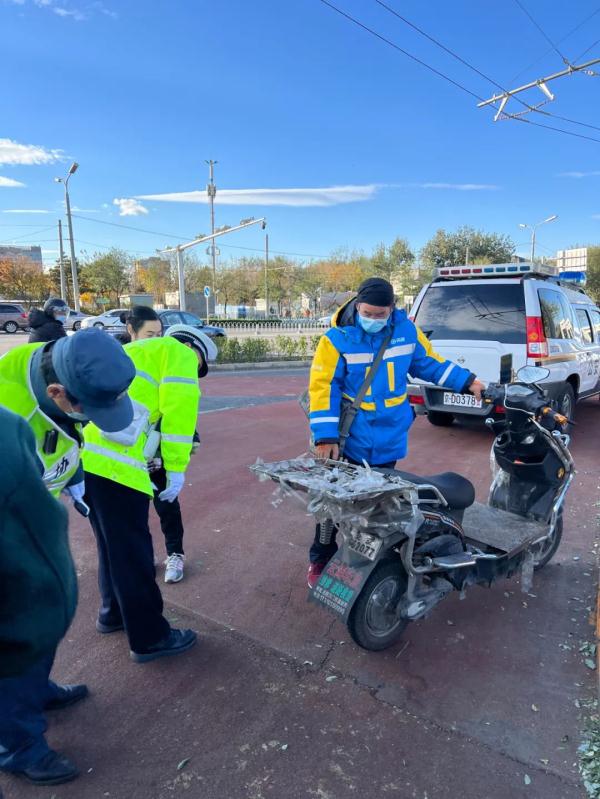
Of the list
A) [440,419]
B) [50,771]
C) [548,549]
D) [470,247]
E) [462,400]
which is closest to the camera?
[50,771]

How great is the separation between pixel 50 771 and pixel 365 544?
1.64 metres

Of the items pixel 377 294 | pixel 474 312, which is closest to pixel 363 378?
pixel 377 294

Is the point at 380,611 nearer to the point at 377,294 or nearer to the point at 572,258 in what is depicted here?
the point at 377,294

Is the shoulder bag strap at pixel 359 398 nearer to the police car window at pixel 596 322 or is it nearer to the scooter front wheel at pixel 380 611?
the scooter front wheel at pixel 380 611

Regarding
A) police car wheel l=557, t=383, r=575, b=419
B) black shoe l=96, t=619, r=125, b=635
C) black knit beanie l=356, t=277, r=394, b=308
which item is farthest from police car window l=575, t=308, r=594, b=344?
black shoe l=96, t=619, r=125, b=635

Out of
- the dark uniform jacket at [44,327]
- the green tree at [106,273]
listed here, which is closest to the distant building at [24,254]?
the green tree at [106,273]

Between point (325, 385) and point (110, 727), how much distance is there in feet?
6.57

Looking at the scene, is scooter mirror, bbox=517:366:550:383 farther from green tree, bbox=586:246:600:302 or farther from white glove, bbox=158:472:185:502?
green tree, bbox=586:246:600:302

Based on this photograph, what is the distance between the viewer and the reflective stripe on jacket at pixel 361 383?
125 inches

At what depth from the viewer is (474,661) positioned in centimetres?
286

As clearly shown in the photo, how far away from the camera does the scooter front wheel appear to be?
8.93ft

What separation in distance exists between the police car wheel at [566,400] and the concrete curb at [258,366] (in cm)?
1017

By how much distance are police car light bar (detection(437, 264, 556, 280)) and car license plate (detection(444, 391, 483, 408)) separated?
1.62m

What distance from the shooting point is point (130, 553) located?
270 centimetres
